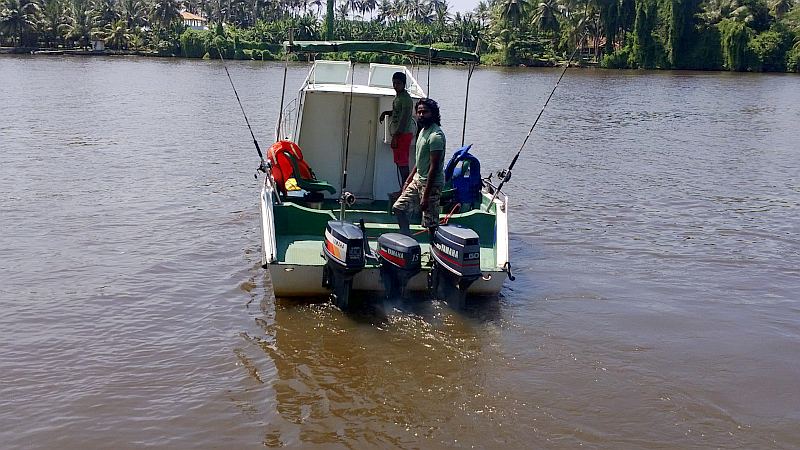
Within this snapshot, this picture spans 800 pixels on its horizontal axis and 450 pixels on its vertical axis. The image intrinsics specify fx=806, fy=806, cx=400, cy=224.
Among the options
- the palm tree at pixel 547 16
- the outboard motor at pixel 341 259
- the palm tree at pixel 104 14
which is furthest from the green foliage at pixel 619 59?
the outboard motor at pixel 341 259

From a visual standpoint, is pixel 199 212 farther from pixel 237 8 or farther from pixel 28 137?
pixel 237 8

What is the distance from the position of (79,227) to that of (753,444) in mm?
9298

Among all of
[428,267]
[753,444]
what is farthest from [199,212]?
[753,444]

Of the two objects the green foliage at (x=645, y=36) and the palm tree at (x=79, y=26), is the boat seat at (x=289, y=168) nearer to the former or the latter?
the green foliage at (x=645, y=36)

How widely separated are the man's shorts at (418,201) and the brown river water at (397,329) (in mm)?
896

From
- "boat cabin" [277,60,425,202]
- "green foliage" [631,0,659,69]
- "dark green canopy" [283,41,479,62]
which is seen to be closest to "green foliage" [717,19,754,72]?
"green foliage" [631,0,659,69]

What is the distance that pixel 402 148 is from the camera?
1018 cm

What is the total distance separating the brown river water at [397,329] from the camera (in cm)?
607

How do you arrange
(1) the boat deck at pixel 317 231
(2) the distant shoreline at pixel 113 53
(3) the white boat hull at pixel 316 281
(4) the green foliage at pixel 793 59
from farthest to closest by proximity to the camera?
1. (2) the distant shoreline at pixel 113 53
2. (4) the green foliage at pixel 793 59
3. (1) the boat deck at pixel 317 231
4. (3) the white boat hull at pixel 316 281

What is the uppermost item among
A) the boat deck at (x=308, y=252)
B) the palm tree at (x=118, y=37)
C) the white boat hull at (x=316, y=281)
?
the palm tree at (x=118, y=37)

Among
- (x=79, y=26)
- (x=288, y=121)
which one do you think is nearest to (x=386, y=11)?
(x=79, y=26)

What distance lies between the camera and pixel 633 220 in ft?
44.0

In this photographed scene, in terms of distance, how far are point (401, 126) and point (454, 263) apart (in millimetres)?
3051

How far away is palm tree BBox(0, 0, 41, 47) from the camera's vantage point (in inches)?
3248
